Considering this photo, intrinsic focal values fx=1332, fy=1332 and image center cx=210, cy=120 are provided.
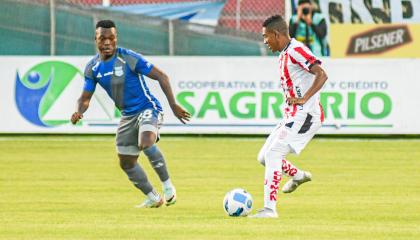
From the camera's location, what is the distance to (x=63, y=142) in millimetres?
24203

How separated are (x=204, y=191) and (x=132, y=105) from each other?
7.83 feet

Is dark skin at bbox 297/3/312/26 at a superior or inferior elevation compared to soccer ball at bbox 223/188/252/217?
inferior

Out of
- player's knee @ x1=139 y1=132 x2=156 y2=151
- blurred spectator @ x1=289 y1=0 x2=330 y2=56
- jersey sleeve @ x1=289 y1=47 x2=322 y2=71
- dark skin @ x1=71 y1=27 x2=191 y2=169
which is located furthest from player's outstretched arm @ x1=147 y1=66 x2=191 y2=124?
blurred spectator @ x1=289 y1=0 x2=330 y2=56

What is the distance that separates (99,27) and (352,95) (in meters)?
11.8

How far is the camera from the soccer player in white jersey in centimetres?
1263

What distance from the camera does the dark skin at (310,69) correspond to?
1265 centimetres

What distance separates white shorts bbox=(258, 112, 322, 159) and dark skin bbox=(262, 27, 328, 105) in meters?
0.32

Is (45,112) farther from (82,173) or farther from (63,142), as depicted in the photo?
(82,173)

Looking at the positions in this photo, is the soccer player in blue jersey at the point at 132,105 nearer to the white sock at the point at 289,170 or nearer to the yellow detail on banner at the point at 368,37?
the white sock at the point at 289,170

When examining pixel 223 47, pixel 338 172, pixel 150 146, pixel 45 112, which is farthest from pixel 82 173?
pixel 223 47

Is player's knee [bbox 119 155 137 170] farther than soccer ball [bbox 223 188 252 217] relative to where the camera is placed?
Yes

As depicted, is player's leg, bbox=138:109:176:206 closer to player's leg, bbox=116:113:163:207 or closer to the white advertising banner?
player's leg, bbox=116:113:163:207

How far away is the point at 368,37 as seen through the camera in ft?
87.2

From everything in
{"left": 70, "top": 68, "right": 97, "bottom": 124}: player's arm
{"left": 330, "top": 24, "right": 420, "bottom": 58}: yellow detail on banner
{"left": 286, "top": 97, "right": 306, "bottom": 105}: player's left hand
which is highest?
{"left": 286, "top": 97, "right": 306, "bottom": 105}: player's left hand
